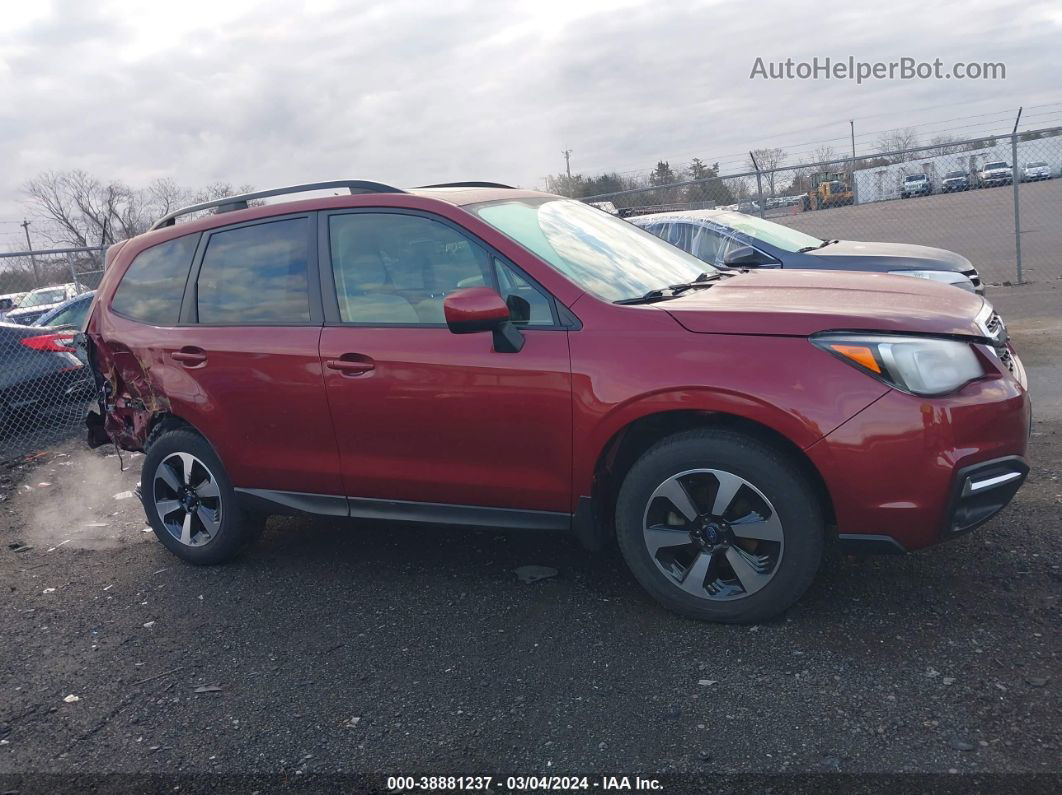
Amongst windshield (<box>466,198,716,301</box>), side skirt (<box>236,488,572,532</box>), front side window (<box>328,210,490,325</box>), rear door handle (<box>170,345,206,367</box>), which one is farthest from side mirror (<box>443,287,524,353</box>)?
rear door handle (<box>170,345,206,367</box>)

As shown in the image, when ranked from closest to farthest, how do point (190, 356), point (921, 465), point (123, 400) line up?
point (921, 465)
point (190, 356)
point (123, 400)

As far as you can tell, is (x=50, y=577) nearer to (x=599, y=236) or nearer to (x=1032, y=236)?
(x=599, y=236)

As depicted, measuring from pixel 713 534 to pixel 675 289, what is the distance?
1.21 m

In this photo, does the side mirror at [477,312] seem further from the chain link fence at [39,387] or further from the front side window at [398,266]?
the chain link fence at [39,387]

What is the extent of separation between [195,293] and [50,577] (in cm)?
191

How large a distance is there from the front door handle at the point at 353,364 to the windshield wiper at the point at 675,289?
1.14 m

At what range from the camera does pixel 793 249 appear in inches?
342

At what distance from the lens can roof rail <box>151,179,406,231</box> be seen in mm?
4379

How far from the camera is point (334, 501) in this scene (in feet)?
14.5

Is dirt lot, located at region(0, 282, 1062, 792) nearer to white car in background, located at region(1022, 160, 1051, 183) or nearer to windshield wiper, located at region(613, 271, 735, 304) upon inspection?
windshield wiper, located at region(613, 271, 735, 304)

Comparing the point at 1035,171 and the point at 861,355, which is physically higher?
the point at 1035,171

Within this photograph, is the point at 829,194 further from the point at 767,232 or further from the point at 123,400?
the point at 123,400

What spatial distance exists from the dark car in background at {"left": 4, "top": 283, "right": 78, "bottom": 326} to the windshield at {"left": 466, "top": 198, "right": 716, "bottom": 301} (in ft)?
34.8

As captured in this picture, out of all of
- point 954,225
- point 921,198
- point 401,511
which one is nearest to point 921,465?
point 401,511
